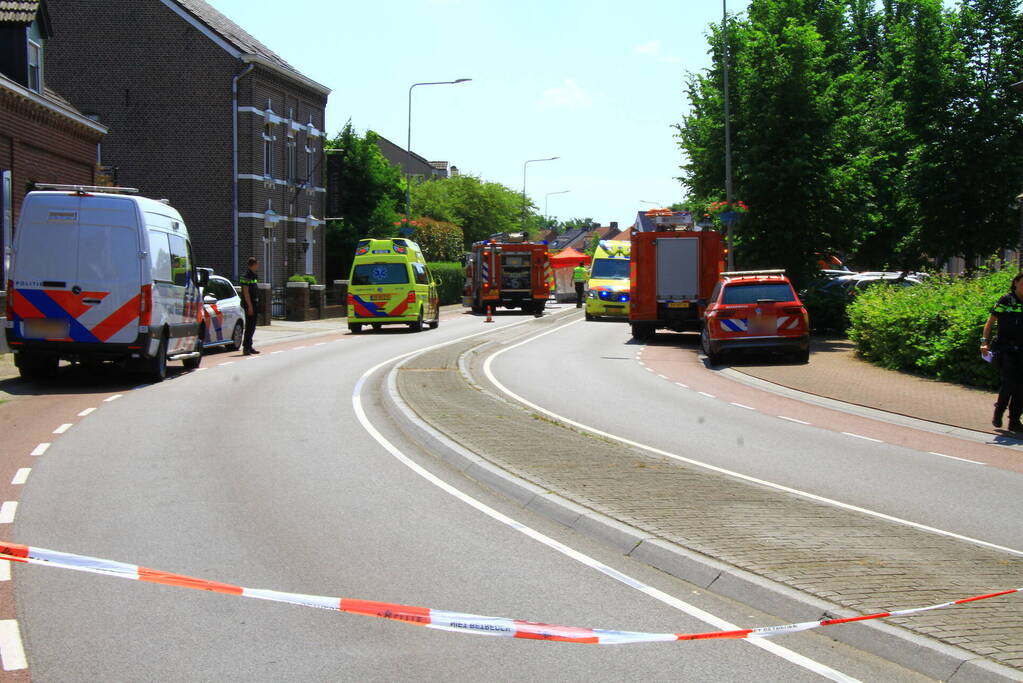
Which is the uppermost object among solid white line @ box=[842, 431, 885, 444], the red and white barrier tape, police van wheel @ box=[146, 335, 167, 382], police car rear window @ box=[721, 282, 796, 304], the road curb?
police car rear window @ box=[721, 282, 796, 304]

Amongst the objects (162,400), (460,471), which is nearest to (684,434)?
(460,471)

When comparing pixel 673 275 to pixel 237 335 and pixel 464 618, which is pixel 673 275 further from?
pixel 464 618

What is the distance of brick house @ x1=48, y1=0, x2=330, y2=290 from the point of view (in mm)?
42000

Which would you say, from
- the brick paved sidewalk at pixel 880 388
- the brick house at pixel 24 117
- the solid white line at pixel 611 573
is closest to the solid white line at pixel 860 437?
the brick paved sidewalk at pixel 880 388

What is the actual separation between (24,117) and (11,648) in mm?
23699

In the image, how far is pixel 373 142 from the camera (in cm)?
6059

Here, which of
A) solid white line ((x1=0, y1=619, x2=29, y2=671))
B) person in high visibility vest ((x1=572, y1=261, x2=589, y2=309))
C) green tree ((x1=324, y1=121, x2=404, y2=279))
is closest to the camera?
solid white line ((x1=0, y1=619, x2=29, y2=671))

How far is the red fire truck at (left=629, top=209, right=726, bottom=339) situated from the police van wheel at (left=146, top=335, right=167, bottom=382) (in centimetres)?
1534

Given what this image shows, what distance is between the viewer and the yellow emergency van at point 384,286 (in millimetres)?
32938

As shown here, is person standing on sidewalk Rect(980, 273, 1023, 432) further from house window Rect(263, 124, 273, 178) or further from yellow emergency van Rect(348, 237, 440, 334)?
house window Rect(263, 124, 273, 178)

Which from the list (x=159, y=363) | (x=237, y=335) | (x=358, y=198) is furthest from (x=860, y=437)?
(x=358, y=198)

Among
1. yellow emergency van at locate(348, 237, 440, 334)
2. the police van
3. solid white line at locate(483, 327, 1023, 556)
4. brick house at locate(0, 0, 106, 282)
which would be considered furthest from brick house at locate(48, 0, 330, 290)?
solid white line at locate(483, 327, 1023, 556)

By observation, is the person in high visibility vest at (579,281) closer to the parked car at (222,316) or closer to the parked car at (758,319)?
the parked car at (222,316)

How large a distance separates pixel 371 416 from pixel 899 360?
36.3 feet
